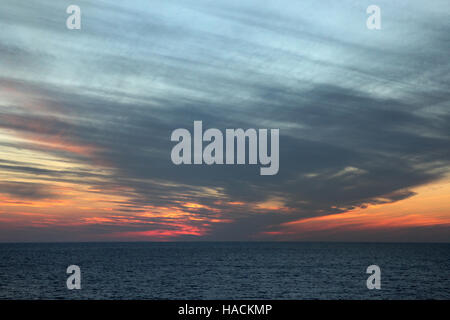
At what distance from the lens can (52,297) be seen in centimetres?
5228
